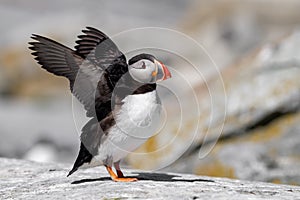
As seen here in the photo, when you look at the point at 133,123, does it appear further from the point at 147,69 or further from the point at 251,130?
the point at 251,130

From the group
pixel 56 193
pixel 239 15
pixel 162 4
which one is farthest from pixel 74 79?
pixel 162 4

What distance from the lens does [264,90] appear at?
11617mm

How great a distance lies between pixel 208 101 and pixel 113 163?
4.65 metres

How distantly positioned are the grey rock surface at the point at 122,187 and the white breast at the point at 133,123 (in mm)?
395

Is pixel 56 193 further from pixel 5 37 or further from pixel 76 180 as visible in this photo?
pixel 5 37

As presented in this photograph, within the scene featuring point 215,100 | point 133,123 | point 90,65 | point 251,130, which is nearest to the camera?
point 133,123

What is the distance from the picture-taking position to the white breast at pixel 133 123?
6891 millimetres

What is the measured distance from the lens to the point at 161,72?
7.01 m

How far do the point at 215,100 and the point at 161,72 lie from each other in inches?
192

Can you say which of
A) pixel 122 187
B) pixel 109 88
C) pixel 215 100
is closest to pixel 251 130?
pixel 215 100

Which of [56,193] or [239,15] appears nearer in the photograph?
[56,193]

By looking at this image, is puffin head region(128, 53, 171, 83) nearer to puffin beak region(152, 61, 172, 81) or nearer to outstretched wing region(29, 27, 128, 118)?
puffin beak region(152, 61, 172, 81)

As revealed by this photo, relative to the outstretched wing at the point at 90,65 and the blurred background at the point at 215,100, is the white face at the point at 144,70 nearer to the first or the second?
the outstretched wing at the point at 90,65

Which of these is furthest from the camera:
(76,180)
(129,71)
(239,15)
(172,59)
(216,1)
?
(216,1)
